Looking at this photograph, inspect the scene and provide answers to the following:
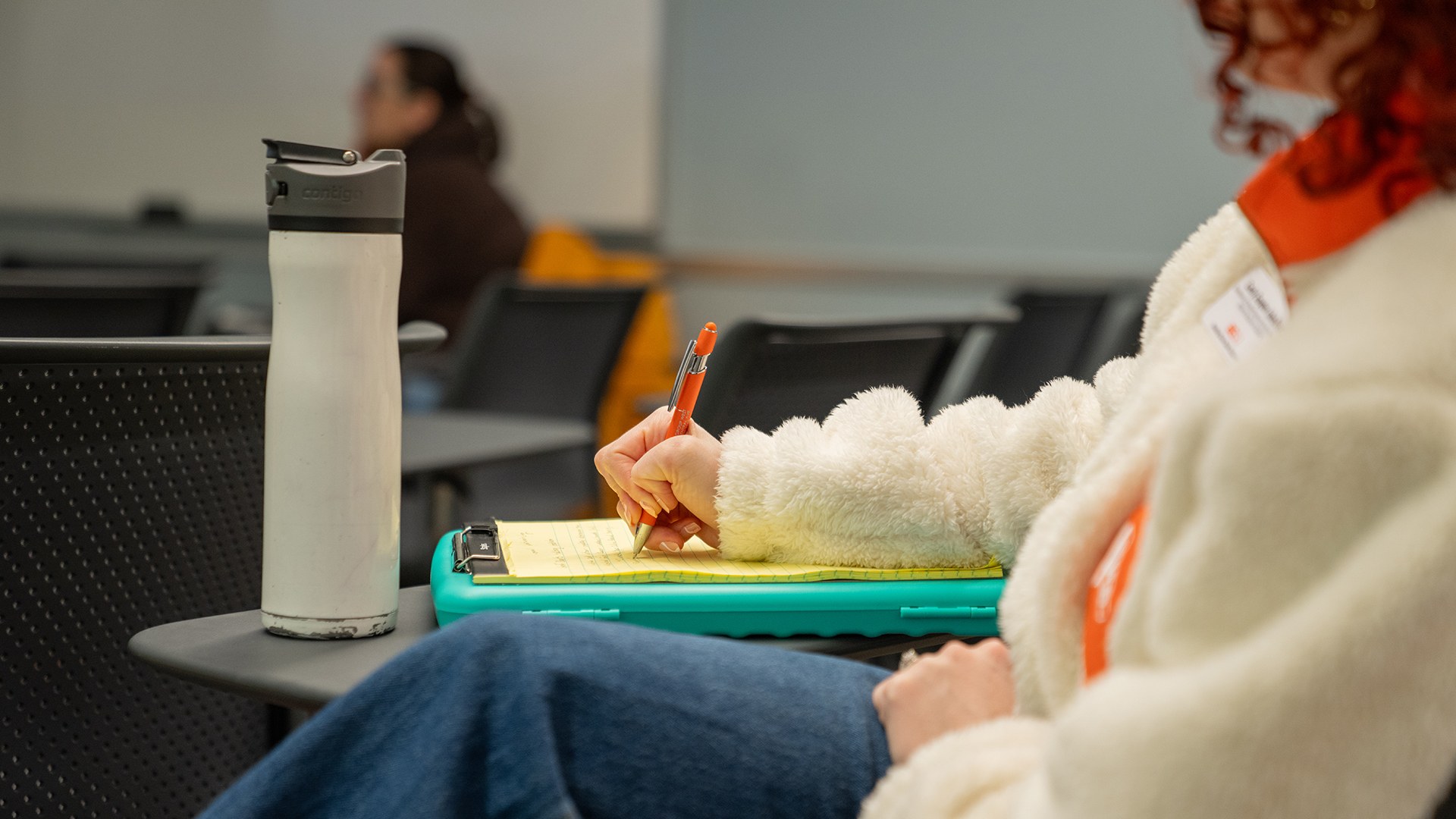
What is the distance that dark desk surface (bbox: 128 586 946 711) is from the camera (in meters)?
0.75

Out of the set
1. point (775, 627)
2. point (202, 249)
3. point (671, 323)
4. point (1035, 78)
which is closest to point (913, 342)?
point (775, 627)

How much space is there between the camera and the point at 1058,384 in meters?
0.97

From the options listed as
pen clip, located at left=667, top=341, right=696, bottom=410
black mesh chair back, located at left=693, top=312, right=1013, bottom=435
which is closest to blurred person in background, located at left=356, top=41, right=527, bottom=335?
black mesh chair back, located at left=693, top=312, right=1013, bottom=435

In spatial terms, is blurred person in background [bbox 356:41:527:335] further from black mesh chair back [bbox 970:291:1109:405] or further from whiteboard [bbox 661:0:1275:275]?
black mesh chair back [bbox 970:291:1109:405]

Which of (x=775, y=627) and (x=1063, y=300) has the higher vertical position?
(x=775, y=627)

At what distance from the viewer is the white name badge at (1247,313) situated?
0.67 m

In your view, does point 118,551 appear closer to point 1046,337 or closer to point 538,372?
point 538,372

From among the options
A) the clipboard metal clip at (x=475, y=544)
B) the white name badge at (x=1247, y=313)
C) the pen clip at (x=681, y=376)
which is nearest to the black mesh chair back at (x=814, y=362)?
the pen clip at (x=681, y=376)

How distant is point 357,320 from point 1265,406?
510 millimetres

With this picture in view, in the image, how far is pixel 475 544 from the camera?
91 centimetres

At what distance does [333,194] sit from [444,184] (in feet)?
10.5

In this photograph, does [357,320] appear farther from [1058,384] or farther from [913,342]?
[913,342]

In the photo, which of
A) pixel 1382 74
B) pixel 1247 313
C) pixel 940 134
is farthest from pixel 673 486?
pixel 940 134

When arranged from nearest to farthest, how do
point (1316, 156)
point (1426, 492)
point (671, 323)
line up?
point (1426, 492)
point (1316, 156)
point (671, 323)
